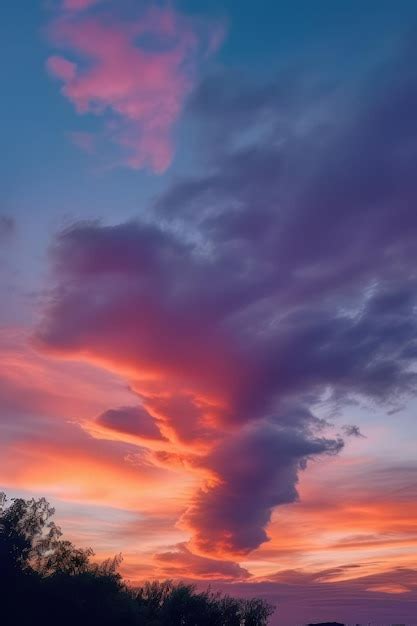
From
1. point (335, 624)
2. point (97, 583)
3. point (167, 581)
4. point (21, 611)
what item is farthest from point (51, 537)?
point (335, 624)

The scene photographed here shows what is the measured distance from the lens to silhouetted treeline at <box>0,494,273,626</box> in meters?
72.6

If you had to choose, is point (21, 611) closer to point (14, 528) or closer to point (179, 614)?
point (14, 528)

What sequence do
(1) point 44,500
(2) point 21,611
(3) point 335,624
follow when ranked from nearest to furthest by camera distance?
(2) point 21,611, (1) point 44,500, (3) point 335,624

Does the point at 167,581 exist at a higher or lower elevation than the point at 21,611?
→ higher

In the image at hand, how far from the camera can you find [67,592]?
7569 cm

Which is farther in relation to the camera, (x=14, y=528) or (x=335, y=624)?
(x=335, y=624)

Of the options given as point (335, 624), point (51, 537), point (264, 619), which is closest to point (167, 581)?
point (264, 619)

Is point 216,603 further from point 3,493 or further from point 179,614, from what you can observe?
point 3,493

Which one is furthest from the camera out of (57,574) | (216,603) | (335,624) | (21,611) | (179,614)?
(335,624)

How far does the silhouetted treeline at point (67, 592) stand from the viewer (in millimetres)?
72562

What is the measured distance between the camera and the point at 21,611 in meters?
71.2


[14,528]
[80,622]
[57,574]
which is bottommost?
[80,622]

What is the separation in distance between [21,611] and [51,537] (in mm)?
20156

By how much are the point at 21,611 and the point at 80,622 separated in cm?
782
